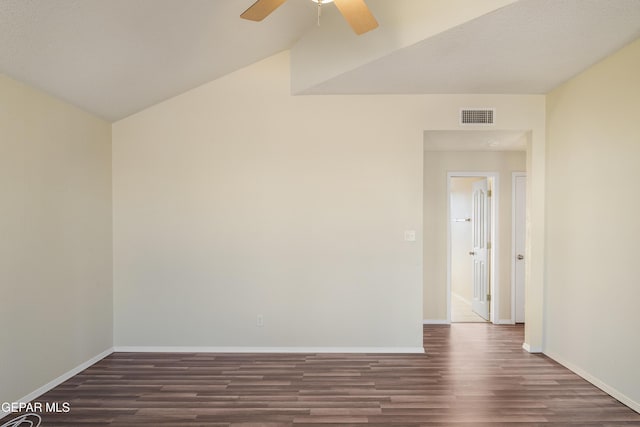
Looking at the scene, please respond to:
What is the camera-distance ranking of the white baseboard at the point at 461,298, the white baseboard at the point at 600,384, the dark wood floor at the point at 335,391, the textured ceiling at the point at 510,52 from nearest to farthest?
the textured ceiling at the point at 510,52
the dark wood floor at the point at 335,391
the white baseboard at the point at 600,384
the white baseboard at the point at 461,298

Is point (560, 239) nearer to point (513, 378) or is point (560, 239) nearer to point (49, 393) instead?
point (513, 378)

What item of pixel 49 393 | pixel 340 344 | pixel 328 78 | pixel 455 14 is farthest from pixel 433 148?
pixel 49 393

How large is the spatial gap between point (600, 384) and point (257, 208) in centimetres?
354

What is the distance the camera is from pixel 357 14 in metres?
2.31

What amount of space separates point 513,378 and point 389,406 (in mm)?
1327

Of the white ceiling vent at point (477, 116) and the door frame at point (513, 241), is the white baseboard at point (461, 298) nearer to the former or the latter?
the door frame at point (513, 241)

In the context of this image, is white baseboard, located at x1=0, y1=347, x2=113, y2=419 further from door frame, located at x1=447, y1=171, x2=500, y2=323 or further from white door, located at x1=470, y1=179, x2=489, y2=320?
white door, located at x1=470, y1=179, x2=489, y2=320

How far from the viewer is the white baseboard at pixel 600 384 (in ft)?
9.37

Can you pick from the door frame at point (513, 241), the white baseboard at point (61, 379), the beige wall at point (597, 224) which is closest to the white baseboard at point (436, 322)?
the door frame at point (513, 241)

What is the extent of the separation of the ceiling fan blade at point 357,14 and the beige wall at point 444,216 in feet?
10.1

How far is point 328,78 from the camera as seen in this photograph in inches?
144

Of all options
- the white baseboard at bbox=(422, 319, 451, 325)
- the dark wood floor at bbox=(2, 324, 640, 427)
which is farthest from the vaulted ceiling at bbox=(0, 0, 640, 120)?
the white baseboard at bbox=(422, 319, 451, 325)

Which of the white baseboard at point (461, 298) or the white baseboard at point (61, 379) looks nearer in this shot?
the white baseboard at point (61, 379)

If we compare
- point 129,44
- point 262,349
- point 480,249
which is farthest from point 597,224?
point 129,44
